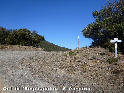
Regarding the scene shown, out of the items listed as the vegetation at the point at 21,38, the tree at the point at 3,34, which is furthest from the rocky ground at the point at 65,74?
the tree at the point at 3,34

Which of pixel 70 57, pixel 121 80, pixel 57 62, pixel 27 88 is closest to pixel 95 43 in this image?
pixel 70 57

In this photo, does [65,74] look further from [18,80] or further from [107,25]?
[107,25]

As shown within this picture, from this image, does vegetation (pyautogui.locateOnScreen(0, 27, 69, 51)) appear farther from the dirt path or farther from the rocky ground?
the dirt path

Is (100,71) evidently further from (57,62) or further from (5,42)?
(5,42)

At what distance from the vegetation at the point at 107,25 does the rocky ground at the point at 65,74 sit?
6682mm

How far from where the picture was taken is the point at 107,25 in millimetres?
25906

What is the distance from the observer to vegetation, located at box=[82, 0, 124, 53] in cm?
2459

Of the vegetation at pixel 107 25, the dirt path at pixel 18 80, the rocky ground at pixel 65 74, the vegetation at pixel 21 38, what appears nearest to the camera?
the dirt path at pixel 18 80

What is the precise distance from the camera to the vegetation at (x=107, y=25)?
24.6 metres

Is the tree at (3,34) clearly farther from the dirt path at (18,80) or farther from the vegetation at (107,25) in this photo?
the dirt path at (18,80)

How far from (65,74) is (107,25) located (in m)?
12.9

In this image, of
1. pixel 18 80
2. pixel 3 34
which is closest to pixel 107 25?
pixel 18 80

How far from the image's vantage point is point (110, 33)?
25000mm

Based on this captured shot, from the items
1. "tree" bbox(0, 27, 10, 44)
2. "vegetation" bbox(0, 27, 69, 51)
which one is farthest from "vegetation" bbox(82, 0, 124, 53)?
"tree" bbox(0, 27, 10, 44)
